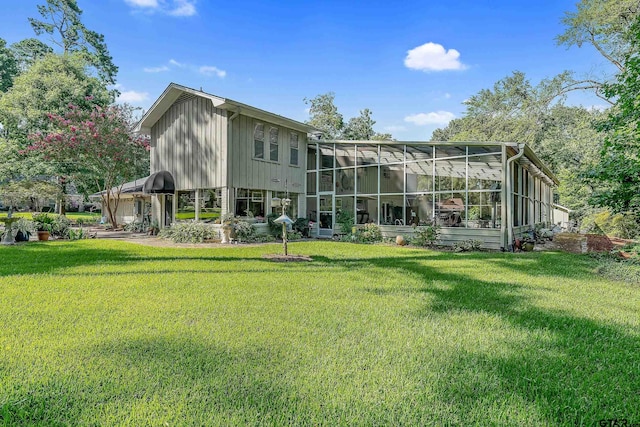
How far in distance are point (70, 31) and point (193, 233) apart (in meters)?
27.0

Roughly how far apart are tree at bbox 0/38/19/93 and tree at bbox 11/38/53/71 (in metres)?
0.35

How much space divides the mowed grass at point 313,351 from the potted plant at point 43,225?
7674 millimetres


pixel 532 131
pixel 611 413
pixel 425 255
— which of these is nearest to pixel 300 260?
pixel 425 255

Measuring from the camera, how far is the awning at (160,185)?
551 inches

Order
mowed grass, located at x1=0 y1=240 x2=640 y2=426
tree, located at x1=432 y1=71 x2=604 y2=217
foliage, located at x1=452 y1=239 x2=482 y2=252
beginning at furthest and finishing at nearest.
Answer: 1. tree, located at x1=432 y1=71 x2=604 y2=217
2. foliage, located at x1=452 y1=239 x2=482 y2=252
3. mowed grass, located at x1=0 y1=240 x2=640 y2=426

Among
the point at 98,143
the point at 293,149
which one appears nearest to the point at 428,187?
the point at 293,149

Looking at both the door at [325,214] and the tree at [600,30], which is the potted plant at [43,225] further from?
the tree at [600,30]

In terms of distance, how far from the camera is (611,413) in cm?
222

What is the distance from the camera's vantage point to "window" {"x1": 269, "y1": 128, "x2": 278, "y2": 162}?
1435 centimetres

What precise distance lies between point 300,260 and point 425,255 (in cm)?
393

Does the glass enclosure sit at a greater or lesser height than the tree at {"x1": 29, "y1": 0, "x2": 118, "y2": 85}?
lesser

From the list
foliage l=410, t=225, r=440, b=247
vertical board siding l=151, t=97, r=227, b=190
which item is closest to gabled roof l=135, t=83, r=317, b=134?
vertical board siding l=151, t=97, r=227, b=190

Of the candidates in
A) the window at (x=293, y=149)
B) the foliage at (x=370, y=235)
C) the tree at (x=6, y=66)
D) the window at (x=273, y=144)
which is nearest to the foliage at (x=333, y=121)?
the window at (x=293, y=149)

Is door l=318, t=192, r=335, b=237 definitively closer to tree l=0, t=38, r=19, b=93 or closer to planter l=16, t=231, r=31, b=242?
planter l=16, t=231, r=31, b=242
